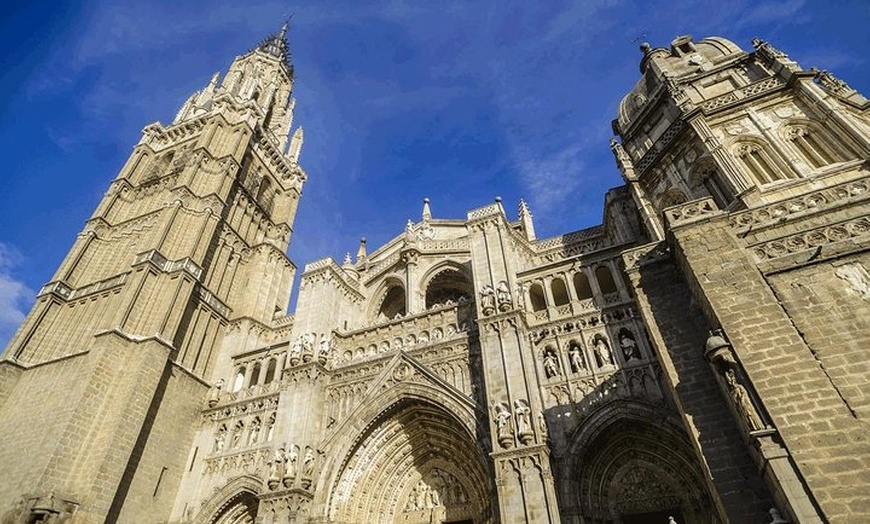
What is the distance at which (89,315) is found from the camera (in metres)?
19.8

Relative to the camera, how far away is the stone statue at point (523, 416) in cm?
1250

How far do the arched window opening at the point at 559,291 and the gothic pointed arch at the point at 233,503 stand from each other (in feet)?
39.0

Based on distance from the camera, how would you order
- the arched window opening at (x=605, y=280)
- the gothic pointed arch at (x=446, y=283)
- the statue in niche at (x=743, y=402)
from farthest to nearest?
the gothic pointed arch at (x=446, y=283), the arched window opening at (x=605, y=280), the statue in niche at (x=743, y=402)

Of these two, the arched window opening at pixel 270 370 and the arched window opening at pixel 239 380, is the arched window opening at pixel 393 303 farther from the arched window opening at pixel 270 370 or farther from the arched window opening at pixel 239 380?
the arched window opening at pixel 239 380

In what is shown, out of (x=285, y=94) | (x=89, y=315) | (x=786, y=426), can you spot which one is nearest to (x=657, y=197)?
(x=786, y=426)

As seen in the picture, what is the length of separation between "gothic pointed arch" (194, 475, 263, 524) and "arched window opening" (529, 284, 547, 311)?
11.2 meters

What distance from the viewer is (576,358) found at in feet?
46.8

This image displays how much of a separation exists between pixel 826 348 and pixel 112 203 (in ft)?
96.8

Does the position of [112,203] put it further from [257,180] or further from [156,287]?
[156,287]

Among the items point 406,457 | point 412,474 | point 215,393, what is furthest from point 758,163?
point 215,393

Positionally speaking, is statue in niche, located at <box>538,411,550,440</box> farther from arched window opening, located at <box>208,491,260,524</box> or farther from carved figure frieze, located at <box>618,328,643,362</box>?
arched window opening, located at <box>208,491,260,524</box>

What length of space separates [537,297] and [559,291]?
875mm

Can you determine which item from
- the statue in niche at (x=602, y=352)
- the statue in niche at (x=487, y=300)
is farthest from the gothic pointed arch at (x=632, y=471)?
the statue in niche at (x=487, y=300)

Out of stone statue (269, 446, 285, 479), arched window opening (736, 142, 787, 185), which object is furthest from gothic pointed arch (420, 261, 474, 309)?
arched window opening (736, 142, 787, 185)
